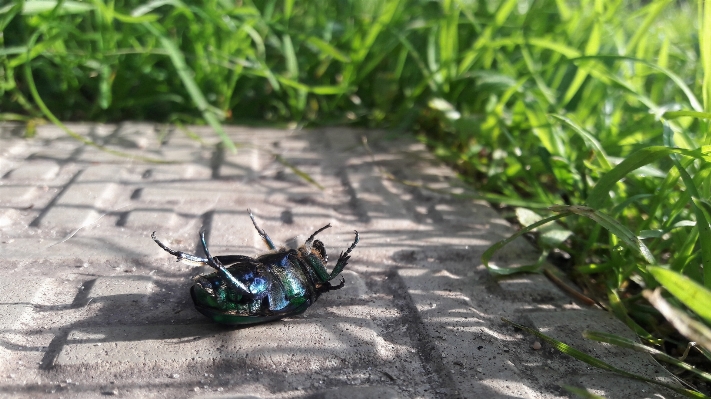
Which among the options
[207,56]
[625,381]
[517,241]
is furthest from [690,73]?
[207,56]

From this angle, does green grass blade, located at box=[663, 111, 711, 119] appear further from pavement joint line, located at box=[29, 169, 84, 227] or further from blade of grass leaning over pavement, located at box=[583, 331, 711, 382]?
pavement joint line, located at box=[29, 169, 84, 227]

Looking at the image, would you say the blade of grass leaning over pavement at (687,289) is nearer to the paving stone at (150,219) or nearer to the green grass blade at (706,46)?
the green grass blade at (706,46)

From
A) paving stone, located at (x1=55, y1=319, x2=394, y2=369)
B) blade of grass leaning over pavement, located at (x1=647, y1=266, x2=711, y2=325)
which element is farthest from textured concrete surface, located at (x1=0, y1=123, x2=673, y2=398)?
blade of grass leaning over pavement, located at (x1=647, y1=266, x2=711, y2=325)

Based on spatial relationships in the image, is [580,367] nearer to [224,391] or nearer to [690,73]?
[224,391]

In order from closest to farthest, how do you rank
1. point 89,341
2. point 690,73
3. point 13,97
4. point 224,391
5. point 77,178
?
point 224,391
point 89,341
point 77,178
point 13,97
point 690,73

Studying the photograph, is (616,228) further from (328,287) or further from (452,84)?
(452,84)
